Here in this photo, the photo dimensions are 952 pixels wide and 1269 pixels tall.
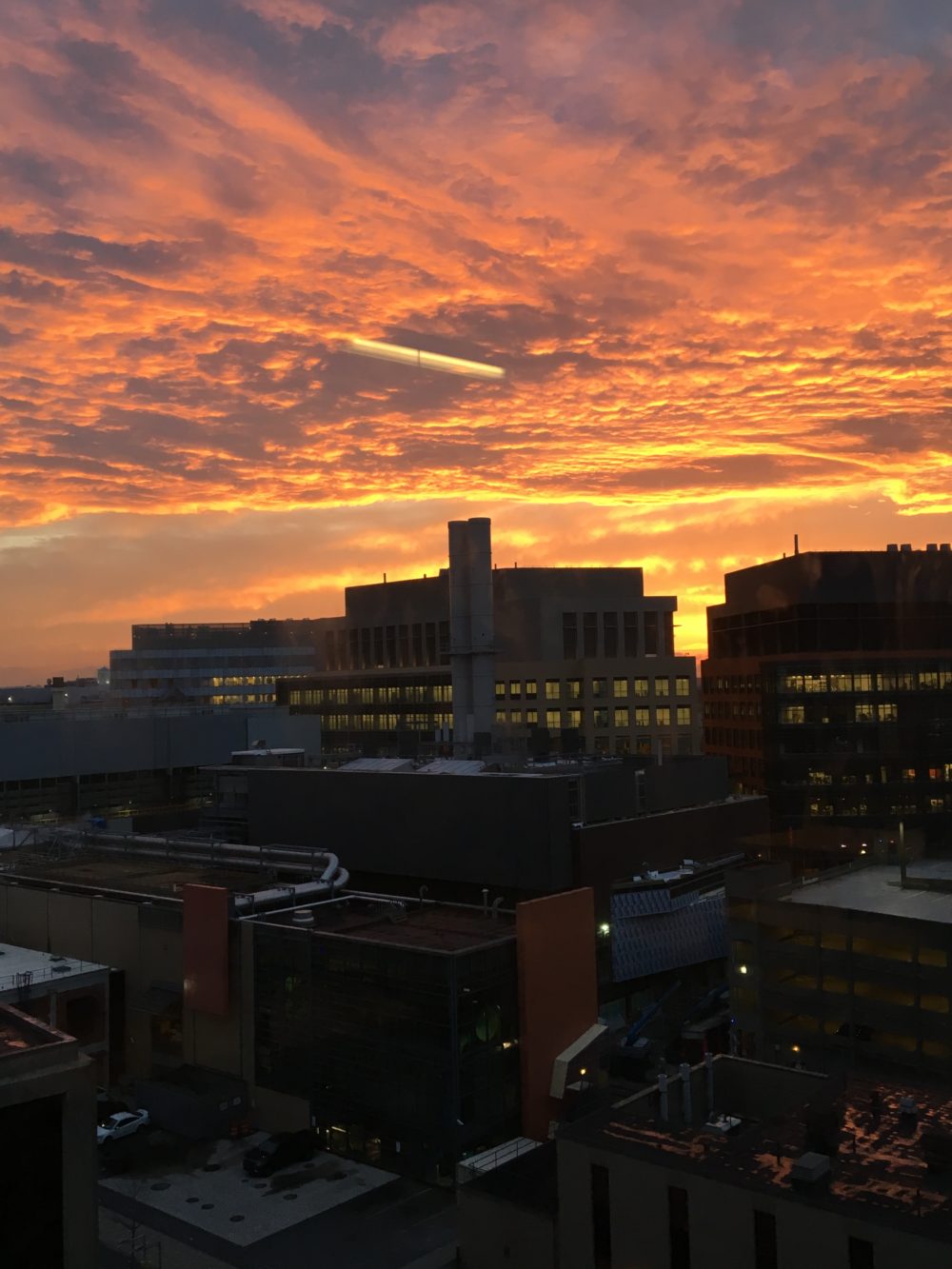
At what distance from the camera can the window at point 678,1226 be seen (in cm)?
2700

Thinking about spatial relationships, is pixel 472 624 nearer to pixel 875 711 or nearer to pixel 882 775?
pixel 875 711

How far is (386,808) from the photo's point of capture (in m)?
63.7

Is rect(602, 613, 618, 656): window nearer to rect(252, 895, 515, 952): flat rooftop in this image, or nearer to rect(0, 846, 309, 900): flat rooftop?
rect(0, 846, 309, 900): flat rooftop

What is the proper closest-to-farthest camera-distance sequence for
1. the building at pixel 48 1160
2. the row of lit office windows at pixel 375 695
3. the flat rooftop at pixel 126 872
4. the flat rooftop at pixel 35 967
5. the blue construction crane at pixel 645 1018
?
1. the building at pixel 48 1160
2. the flat rooftop at pixel 35 967
3. the blue construction crane at pixel 645 1018
4. the flat rooftop at pixel 126 872
5. the row of lit office windows at pixel 375 695

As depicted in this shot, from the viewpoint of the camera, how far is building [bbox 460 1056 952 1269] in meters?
24.9

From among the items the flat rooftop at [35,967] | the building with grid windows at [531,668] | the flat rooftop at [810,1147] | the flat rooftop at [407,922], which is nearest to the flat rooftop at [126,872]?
the flat rooftop at [35,967]

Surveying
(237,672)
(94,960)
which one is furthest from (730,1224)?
(237,672)

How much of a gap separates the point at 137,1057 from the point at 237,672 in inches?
5496

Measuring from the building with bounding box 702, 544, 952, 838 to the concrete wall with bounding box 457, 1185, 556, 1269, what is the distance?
86.3 meters

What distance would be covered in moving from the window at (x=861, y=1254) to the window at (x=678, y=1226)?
3.88 meters

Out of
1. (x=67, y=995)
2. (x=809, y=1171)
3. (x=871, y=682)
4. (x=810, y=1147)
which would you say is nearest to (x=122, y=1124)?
(x=67, y=995)

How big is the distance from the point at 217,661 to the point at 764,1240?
555ft

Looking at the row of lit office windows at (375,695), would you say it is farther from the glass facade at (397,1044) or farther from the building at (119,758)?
the glass facade at (397,1044)

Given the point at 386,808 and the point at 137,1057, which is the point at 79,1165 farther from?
the point at 386,808
